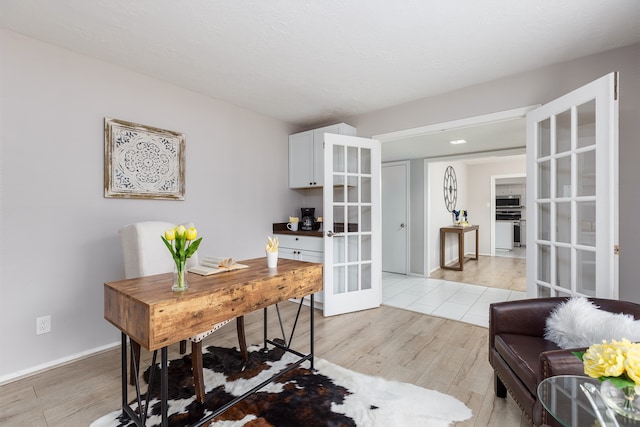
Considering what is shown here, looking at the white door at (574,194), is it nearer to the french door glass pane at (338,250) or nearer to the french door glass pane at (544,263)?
the french door glass pane at (544,263)

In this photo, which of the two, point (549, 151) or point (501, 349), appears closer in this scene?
point (501, 349)

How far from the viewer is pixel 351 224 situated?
3496mm

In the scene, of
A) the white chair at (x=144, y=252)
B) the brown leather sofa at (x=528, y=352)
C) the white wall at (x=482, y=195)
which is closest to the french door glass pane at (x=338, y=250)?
the white chair at (x=144, y=252)

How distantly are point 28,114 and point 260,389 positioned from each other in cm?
251

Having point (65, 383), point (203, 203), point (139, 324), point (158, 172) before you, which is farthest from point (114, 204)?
point (139, 324)

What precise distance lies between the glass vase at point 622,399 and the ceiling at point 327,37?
200 cm

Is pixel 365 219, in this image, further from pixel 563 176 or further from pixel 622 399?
pixel 622 399

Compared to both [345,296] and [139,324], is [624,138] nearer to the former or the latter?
[345,296]

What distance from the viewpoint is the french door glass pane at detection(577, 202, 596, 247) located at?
77.3 inches

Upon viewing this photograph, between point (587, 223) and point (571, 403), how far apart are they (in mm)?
1537

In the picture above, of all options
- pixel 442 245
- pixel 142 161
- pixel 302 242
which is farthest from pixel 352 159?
pixel 442 245

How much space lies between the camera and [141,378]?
2027 mm

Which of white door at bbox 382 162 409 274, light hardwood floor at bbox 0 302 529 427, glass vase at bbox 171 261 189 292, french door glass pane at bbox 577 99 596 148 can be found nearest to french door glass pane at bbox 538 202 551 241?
french door glass pane at bbox 577 99 596 148

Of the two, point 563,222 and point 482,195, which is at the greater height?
point 482,195
